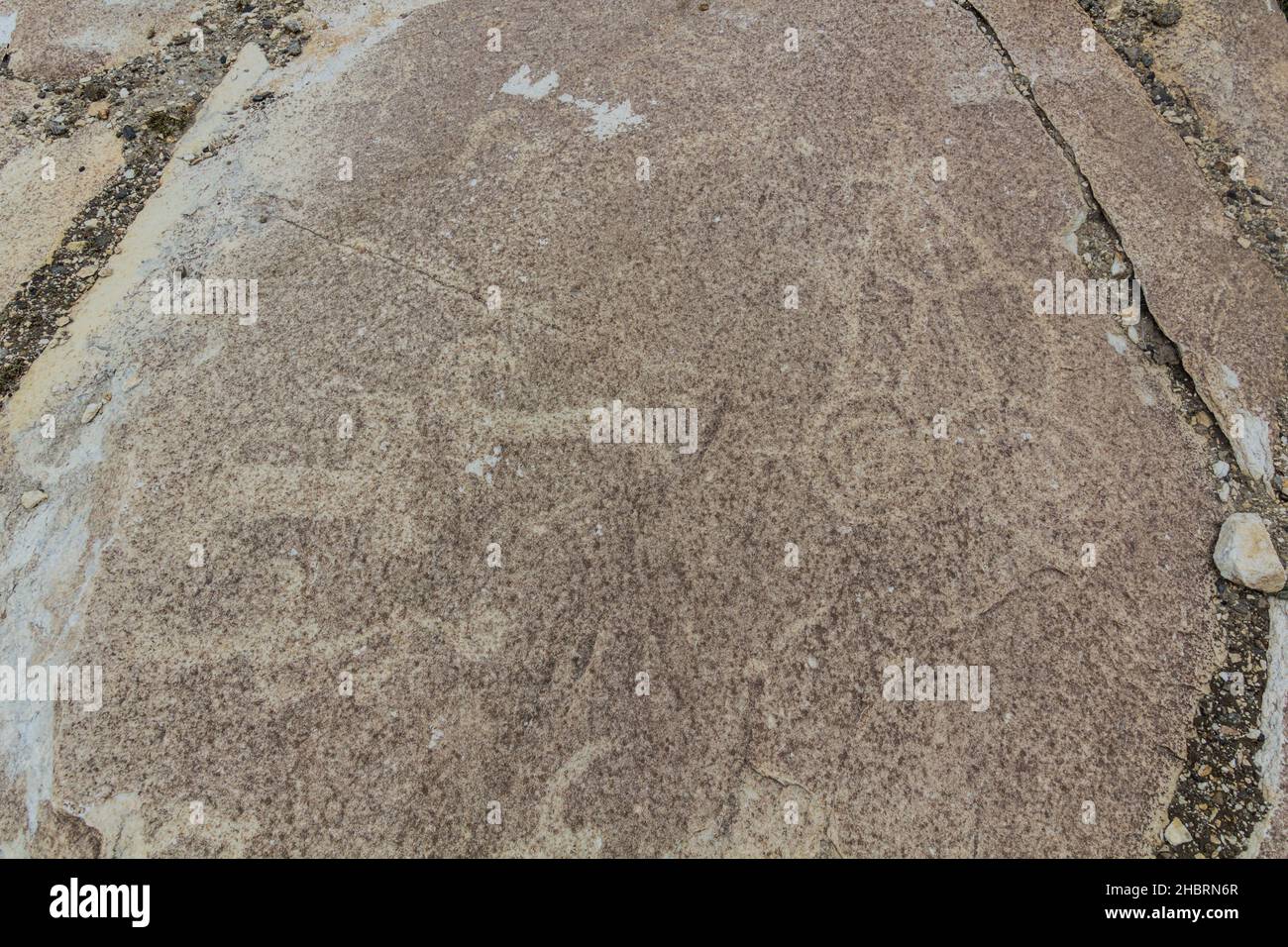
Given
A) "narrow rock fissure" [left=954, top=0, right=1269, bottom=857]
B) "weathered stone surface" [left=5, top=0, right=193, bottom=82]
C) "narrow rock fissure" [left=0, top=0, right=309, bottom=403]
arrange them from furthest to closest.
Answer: "weathered stone surface" [left=5, top=0, right=193, bottom=82]
"narrow rock fissure" [left=0, top=0, right=309, bottom=403]
"narrow rock fissure" [left=954, top=0, right=1269, bottom=857]

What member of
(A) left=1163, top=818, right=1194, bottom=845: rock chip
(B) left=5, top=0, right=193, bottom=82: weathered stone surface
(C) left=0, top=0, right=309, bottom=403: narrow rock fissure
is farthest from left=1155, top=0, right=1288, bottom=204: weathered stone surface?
(B) left=5, top=0, right=193, bottom=82: weathered stone surface

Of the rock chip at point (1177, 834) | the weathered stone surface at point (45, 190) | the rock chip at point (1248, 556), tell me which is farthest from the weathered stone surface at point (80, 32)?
the rock chip at point (1177, 834)

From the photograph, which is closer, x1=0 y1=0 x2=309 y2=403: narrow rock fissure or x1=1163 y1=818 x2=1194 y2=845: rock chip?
x1=1163 y1=818 x2=1194 y2=845: rock chip

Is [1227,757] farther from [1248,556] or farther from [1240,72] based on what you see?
[1240,72]

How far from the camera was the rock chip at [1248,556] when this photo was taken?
1.69 metres

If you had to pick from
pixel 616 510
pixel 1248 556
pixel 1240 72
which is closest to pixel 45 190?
pixel 616 510

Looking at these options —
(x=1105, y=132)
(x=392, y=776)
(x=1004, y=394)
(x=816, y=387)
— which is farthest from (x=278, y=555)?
(x=1105, y=132)

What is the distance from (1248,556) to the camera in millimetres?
1705

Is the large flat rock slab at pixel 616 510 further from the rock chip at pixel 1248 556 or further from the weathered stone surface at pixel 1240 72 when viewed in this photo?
the weathered stone surface at pixel 1240 72

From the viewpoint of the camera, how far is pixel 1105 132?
230cm

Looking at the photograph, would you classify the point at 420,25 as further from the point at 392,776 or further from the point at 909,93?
the point at 392,776

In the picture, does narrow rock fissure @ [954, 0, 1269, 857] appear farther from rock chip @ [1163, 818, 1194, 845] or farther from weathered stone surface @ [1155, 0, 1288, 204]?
weathered stone surface @ [1155, 0, 1288, 204]

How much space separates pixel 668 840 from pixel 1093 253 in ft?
5.47

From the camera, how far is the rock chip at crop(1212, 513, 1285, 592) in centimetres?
169
